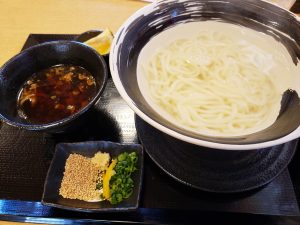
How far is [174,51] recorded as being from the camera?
5.00 ft

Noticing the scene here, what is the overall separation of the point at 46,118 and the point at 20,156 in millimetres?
231

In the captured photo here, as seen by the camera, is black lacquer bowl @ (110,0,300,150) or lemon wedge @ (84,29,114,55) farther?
lemon wedge @ (84,29,114,55)

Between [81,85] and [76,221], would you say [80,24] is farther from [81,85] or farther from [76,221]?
[76,221]

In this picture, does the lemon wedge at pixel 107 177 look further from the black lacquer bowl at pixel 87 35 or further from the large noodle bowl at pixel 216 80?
the black lacquer bowl at pixel 87 35

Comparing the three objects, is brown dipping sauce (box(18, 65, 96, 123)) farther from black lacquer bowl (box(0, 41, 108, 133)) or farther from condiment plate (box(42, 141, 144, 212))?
condiment plate (box(42, 141, 144, 212))

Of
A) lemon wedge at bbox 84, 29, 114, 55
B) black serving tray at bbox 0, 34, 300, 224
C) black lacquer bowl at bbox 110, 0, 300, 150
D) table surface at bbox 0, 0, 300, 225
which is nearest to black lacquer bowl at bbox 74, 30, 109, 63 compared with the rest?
lemon wedge at bbox 84, 29, 114, 55

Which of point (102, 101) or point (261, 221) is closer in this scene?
point (261, 221)

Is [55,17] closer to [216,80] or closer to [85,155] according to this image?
[85,155]

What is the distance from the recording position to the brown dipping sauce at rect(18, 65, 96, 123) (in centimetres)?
146

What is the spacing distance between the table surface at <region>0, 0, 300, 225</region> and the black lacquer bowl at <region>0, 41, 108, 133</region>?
60 cm

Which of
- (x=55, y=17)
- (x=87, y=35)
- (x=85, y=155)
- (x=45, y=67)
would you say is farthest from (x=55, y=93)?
(x=55, y=17)

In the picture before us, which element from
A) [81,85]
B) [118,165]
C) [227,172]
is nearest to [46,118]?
[81,85]

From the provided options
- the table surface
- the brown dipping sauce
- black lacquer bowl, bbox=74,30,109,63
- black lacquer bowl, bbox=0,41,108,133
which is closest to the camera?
black lacquer bowl, bbox=0,41,108,133

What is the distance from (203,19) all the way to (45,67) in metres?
0.96
